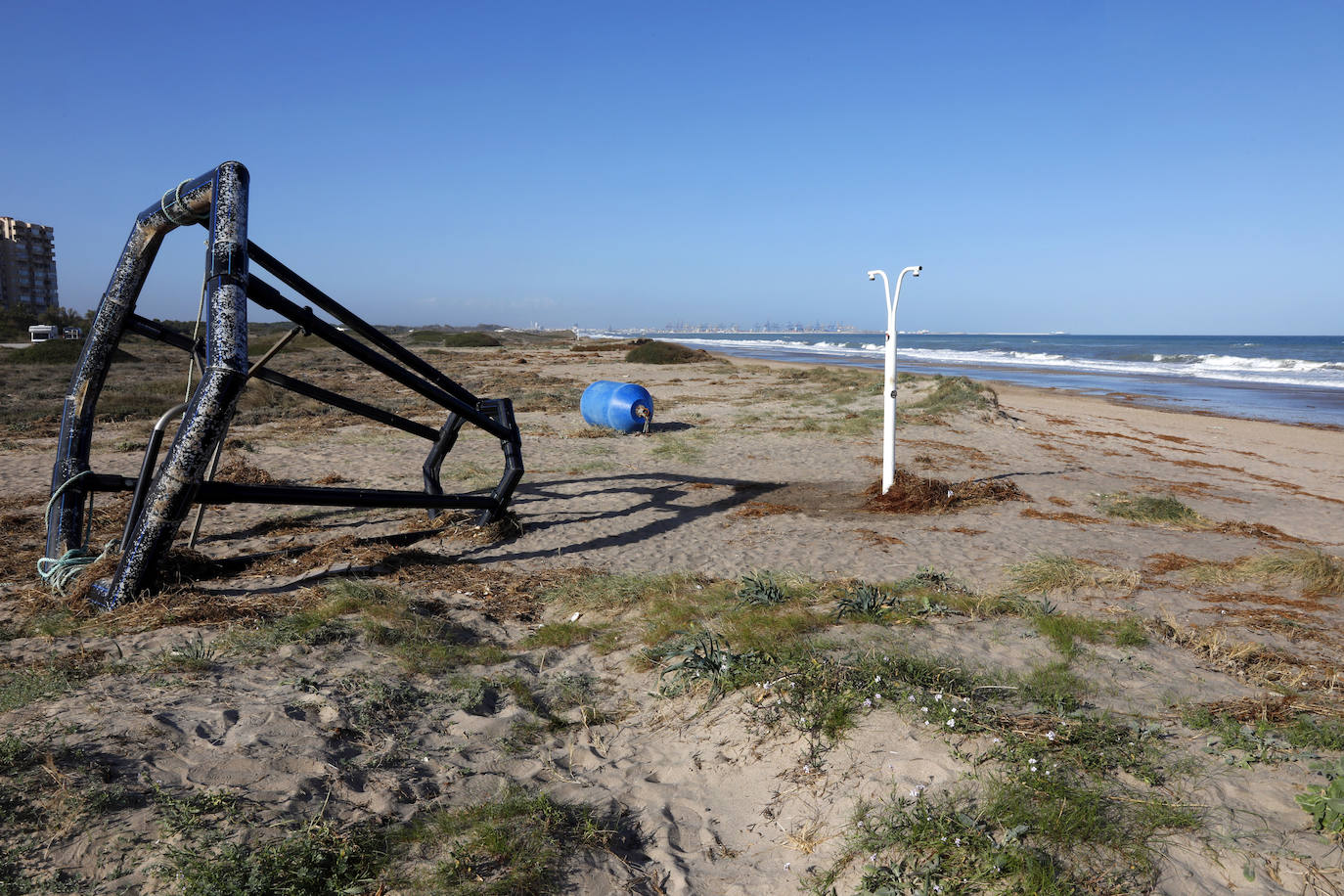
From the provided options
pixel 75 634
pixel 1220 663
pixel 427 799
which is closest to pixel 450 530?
pixel 75 634

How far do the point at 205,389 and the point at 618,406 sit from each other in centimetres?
1106

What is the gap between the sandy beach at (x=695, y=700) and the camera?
2.87 meters

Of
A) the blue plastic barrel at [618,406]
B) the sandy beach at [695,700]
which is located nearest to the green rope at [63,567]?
the sandy beach at [695,700]

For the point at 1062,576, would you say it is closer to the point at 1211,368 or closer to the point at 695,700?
the point at 695,700

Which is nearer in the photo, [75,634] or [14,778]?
[14,778]

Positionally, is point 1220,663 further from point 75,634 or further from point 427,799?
point 75,634

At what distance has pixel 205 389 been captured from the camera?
4.75 metres

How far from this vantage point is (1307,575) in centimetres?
645

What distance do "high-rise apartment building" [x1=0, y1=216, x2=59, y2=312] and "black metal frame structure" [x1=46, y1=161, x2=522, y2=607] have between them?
323 ft

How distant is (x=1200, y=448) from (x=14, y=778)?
19.2 m

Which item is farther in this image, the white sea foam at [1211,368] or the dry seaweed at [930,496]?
the white sea foam at [1211,368]

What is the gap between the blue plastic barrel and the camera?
15625mm

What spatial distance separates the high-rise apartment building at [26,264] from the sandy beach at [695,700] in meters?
101

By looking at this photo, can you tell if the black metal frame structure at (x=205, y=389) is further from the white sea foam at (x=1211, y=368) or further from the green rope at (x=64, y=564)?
the white sea foam at (x=1211, y=368)
